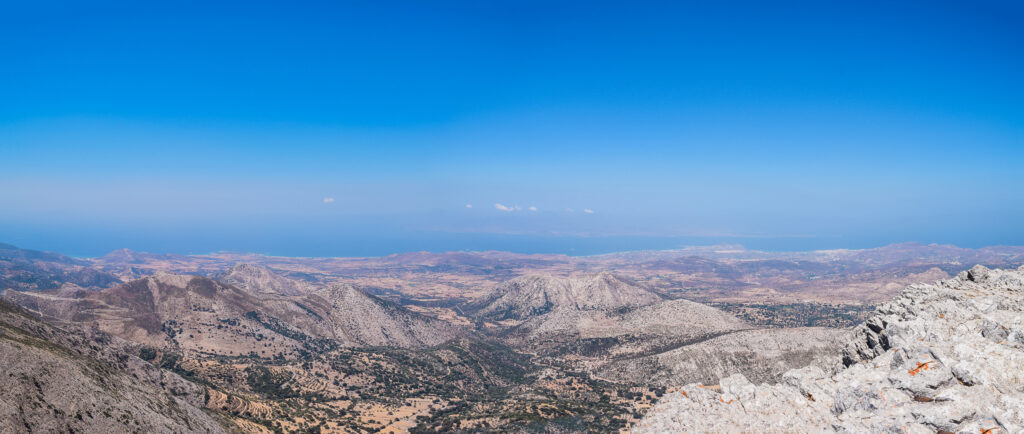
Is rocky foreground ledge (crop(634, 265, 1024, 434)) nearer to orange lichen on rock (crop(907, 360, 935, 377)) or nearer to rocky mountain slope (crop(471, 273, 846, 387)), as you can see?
orange lichen on rock (crop(907, 360, 935, 377))

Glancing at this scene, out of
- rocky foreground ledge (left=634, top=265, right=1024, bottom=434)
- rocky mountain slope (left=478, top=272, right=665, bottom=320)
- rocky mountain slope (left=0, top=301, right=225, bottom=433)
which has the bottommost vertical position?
rocky mountain slope (left=478, top=272, right=665, bottom=320)

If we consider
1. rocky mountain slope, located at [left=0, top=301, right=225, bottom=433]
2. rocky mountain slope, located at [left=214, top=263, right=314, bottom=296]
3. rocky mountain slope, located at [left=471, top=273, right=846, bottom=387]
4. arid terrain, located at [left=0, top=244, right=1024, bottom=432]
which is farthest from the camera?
rocky mountain slope, located at [left=214, top=263, right=314, bottom=296]

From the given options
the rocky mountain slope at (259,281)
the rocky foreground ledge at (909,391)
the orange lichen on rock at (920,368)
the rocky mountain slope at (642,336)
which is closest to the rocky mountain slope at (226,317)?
the rocky mountain slope at (642,336)

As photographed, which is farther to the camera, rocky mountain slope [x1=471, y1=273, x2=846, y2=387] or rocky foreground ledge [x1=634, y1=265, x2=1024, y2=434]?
rocky mountain slope [x1=471, y1=273, x2=846, y2=387]

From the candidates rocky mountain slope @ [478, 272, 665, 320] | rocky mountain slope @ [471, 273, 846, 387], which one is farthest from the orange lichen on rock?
rocky mountain slope @ [478, 272, 665, 320]

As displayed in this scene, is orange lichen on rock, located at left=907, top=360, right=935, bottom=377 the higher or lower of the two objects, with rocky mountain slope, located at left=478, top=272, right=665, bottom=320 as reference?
higher

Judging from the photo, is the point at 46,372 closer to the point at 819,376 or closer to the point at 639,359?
the point at 819,376

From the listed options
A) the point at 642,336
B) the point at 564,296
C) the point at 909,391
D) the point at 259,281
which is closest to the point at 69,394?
the point at 909,391
